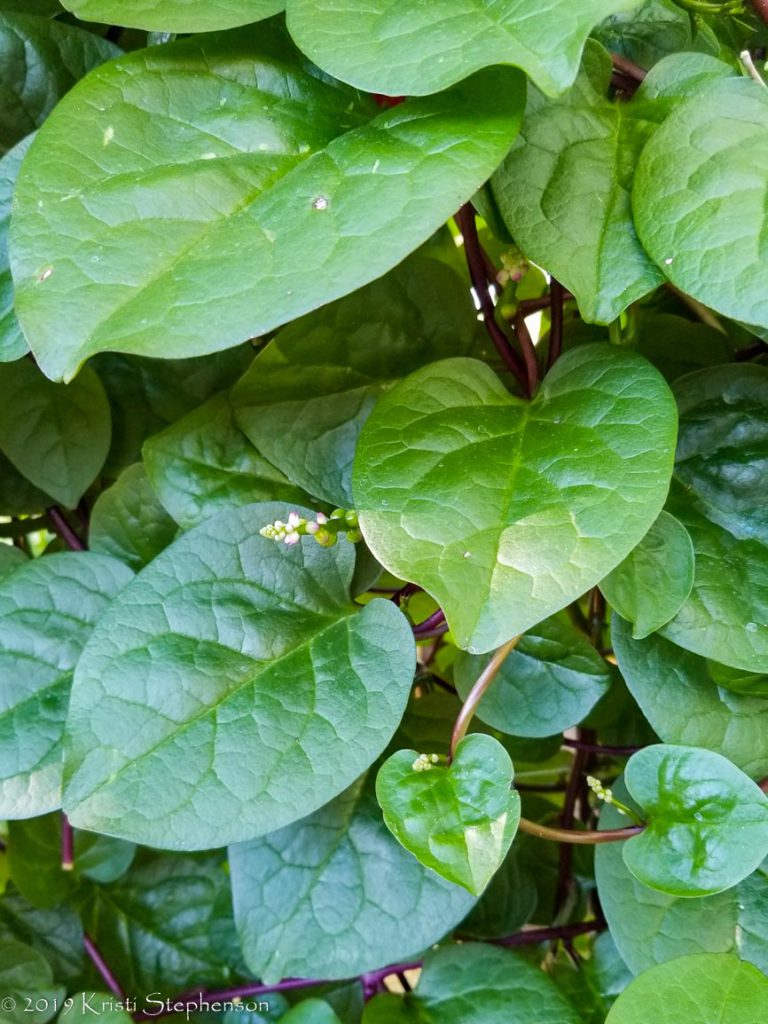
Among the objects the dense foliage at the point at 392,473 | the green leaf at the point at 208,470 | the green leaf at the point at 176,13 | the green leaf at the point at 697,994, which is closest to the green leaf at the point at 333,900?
the dense foliage at the point at 392,473

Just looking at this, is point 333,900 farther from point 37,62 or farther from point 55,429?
point 37,62

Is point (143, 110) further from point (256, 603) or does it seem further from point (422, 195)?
point (256, 603)

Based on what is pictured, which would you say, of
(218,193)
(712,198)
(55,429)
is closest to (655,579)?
(712,198)

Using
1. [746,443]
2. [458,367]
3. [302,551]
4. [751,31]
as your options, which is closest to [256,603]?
[302,551]

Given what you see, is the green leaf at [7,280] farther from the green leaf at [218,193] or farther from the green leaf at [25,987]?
the green leaf at [25,987]

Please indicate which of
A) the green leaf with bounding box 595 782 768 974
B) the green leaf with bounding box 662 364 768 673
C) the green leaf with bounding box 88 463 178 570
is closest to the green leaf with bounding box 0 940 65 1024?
the green leaf with bounding box 88 463 178 570
